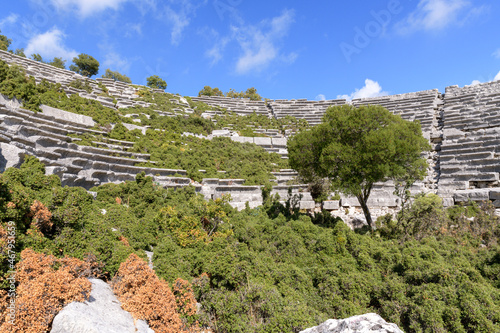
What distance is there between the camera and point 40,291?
172 inches

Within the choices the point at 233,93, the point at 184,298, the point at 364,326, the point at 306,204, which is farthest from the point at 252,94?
the point at 364,326

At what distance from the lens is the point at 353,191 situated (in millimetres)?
13445

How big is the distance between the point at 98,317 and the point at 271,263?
5906 mm

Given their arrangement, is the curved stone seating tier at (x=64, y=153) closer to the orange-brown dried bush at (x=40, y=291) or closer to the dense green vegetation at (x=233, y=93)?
the orange-brown dried bush at (x=40, y=291)

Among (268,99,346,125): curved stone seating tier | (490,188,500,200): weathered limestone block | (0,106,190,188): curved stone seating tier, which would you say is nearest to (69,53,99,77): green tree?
(268,99,346,125): curved stone seating tier

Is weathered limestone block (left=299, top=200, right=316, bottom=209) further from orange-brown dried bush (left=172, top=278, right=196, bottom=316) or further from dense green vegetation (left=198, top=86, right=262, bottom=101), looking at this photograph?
dense green vegetation (left=198, top=86, right=262, bottom=101)

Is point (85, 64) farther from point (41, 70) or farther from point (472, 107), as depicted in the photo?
point (472, 107)

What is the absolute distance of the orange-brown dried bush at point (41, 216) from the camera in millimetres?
6207

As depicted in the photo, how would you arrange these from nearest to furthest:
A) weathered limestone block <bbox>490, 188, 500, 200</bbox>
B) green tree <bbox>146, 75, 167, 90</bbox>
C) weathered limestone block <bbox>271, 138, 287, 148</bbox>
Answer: weathered limestone block <bbox>490, 188, 500, 200</bbox> < weathered limestone block <bbox>271, 138, 287, 148</bbox> < green tree <bbox>146, 75, 167, 90</bbox>

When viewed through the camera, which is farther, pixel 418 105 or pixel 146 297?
pixel 418 105

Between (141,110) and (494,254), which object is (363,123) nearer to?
(494,254)

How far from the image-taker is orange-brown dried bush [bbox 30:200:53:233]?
6207 mm

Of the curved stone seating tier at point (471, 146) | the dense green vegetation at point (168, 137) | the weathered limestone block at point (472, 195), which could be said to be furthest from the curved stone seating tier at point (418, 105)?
the dense green vegetation at point (168, 137)

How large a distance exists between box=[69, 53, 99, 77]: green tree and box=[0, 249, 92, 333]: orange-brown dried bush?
51902mm
